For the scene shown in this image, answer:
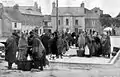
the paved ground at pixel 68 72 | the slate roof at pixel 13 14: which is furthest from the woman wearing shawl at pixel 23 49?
the slate roof at pixel 13 14

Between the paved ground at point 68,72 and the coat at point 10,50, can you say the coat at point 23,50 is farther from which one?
the paved ground at point 68,72

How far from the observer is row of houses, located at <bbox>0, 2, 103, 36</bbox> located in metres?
68.9

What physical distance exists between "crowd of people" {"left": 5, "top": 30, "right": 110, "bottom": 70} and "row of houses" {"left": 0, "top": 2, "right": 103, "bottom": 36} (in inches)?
1754

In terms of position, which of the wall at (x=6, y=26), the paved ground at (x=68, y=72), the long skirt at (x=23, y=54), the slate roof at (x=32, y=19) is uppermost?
the slate roof at (x=32, y=19)

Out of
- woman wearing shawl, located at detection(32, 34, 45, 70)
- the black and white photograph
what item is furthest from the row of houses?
woman wearing shawl, located at detection(32, 34, 45, 70)

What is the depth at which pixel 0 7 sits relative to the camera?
69.1m

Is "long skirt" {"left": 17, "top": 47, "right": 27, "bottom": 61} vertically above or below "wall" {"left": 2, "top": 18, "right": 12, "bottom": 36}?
below

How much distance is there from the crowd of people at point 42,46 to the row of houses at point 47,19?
44549 millimetres

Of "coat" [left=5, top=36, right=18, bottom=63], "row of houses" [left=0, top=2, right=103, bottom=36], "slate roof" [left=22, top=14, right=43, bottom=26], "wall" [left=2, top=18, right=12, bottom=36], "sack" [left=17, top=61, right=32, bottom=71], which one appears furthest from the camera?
"slate roof" [left=22, top=14, right=43, bottom=26]

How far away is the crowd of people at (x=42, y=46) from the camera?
47.2ft

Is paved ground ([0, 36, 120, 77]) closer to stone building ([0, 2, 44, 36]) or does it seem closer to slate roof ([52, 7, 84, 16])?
stone building ([0, 2, 44, 36])

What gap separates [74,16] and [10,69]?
6493 centimetres

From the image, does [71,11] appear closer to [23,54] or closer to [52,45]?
[52,45]

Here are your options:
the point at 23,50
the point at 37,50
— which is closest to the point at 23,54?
the point at 23,50
